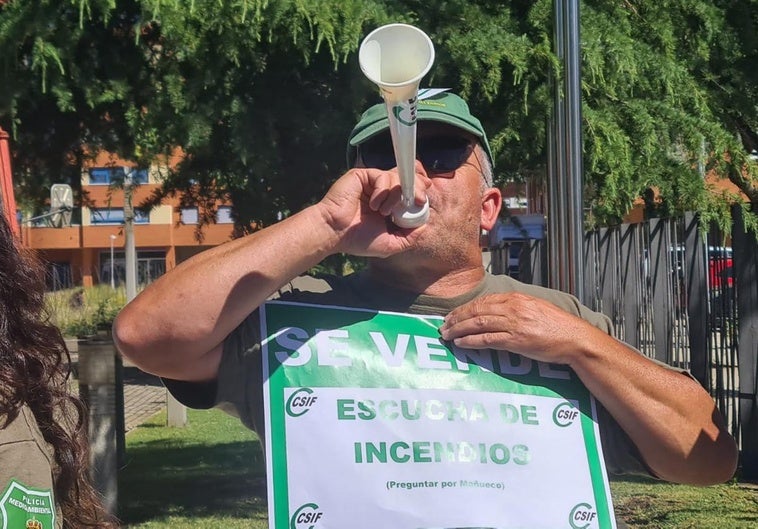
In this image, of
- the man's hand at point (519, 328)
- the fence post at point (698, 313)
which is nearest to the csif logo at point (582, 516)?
the man's hand at point (519, 328)

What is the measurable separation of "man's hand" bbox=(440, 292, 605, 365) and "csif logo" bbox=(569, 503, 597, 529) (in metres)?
0.31

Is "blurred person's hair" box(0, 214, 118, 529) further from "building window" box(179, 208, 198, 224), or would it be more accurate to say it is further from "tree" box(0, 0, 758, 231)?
"building window" box(179, 208, 198, 224)

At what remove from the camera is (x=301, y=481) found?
1785mm

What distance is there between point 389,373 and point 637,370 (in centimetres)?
54

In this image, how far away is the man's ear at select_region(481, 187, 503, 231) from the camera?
85.6 inches

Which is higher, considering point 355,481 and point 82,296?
point 355,481

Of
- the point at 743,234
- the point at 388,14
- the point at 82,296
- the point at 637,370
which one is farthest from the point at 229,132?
the point at 82,296

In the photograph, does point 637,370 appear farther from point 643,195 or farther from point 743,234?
point 743,234

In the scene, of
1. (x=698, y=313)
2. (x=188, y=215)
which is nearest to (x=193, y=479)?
(x=188, y=215)

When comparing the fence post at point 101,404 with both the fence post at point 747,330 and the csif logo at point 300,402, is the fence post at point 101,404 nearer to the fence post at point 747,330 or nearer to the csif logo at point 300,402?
the csif logo at point 300,402

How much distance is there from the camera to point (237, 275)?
1.80 metres

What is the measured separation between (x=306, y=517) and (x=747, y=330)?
5.15 metres

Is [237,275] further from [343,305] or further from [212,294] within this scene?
[343,305]

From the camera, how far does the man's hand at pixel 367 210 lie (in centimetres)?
180
